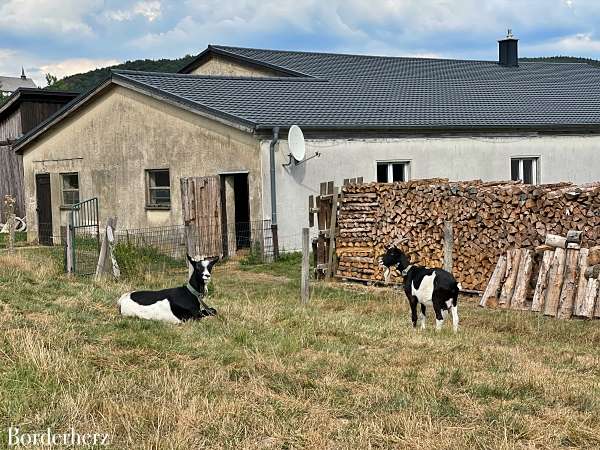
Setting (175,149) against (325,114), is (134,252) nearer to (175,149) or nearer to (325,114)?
(175,149)

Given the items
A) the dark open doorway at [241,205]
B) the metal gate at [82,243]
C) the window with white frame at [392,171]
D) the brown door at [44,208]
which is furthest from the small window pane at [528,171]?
the brown door at [44,208]

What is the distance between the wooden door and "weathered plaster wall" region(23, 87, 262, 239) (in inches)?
33.0

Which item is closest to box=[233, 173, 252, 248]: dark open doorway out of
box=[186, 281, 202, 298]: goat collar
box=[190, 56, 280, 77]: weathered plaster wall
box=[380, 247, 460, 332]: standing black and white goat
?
box=[190, 56, 280, 77]: weathered plaster wall

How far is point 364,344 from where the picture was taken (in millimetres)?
8156

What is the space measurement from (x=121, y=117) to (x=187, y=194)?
507cm

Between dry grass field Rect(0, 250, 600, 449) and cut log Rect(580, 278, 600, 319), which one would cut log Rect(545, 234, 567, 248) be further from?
dry grass field Rect(0, 250, 600, 449)

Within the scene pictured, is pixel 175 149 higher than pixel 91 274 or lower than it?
higher

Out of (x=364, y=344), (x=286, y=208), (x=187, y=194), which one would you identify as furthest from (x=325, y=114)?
(x=364, y=344)

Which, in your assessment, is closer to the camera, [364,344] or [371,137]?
[364,344]

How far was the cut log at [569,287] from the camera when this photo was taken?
36.0ft

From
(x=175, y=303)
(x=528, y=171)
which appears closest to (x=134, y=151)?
(x=528, y=171)

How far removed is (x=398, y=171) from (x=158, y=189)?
256 inches

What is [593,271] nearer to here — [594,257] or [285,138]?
[594,257]

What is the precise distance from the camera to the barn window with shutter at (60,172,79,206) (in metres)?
23.8
